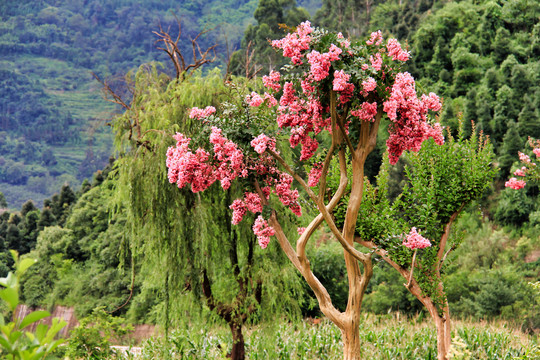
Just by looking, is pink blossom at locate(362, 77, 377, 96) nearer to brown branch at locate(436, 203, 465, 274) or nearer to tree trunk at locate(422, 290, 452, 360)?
brown branch at locate(436, 203, 465, 274)

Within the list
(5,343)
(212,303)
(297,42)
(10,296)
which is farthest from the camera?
(212,303)

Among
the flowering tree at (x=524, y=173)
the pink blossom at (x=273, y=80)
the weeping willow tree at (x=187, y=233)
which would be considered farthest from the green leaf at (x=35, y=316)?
the flowering tree at (x=524, y=173)

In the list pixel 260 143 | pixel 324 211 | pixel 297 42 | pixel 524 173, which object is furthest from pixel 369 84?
pixel 524 173

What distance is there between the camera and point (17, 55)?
347ft

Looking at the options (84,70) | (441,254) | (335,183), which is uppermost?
(335,183)

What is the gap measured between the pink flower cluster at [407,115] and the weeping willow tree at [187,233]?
2741mm

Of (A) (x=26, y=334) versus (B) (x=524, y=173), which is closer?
(A) (x=26, y=334)

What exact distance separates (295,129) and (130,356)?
590 centimetres

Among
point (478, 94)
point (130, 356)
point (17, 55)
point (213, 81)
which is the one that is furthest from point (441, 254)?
point (17, 55)

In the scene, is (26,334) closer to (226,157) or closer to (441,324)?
(226,157)

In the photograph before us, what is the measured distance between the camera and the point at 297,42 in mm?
5320

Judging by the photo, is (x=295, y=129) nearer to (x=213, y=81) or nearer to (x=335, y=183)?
(x=335, y=183)

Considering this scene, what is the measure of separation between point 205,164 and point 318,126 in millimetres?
1281

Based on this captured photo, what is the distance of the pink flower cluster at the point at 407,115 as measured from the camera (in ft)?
17.9
